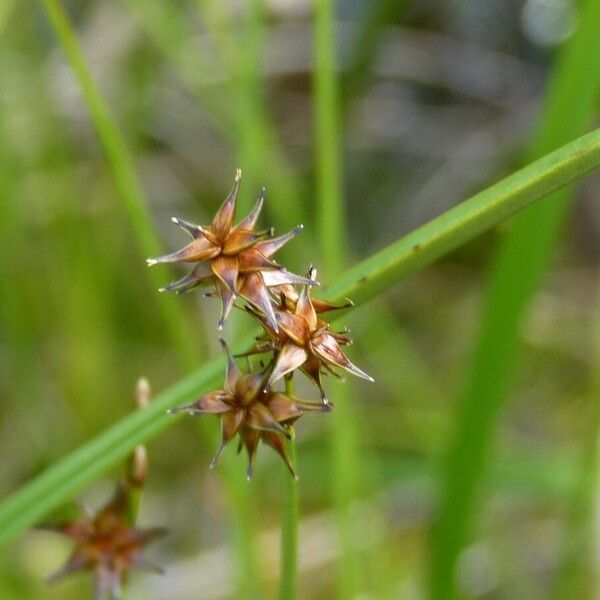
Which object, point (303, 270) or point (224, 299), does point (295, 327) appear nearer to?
point (224, 299)

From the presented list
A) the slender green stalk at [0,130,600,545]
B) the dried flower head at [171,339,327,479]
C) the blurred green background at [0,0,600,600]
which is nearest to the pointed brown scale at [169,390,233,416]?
the dried flower head at [171,339,327,479]

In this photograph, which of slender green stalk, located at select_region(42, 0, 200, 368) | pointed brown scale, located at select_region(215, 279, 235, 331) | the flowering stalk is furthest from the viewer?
slender green stalk, located at select_region(42, 0, 200, 368)

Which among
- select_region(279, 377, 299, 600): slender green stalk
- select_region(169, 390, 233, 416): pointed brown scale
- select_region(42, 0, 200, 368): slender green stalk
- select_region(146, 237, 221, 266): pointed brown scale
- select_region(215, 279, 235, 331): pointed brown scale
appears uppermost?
select_region(42, 0, 200, 368): slender green stalk

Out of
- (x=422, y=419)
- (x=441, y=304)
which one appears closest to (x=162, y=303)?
(x=422, y=419)

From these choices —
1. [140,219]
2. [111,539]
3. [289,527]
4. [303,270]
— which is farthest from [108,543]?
[303,270]

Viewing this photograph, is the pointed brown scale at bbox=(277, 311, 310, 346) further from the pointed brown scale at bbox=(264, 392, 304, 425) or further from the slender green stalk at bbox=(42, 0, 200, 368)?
the slender green stalk at bbox=(42, 0, 200, 368)
